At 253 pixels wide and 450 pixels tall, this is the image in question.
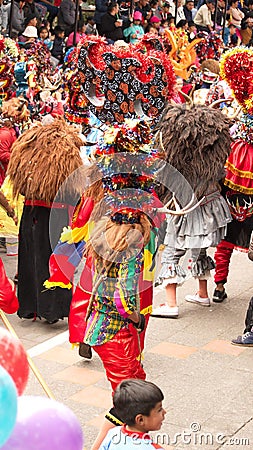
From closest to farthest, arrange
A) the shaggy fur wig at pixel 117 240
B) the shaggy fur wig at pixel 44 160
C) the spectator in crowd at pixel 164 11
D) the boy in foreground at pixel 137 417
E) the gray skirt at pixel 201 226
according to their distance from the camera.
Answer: the boy in foreground at pixel 137 417
the shaggy fur wig at pixel 117 240
the shaggy fur wig at pixel 44 160
the gray skirt at pixel 201 226
the spectator in crowd at pixel 164 11

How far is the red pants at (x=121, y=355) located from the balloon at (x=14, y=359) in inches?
91.7

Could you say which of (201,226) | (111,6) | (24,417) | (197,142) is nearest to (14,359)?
(24,417)

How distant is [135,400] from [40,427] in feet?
4.46

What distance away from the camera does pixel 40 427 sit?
7.04ft

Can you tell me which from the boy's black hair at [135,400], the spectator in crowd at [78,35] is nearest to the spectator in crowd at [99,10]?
the spectator in crowd at [78,35]

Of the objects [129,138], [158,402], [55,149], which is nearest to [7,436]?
[158,402]

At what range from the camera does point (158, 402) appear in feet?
11.4

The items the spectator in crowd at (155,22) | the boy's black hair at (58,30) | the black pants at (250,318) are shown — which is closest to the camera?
the black pants at (250,318)

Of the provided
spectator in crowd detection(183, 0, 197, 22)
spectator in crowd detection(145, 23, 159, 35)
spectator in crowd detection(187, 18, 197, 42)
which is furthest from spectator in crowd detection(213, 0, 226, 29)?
spectator in crowd detection(145, 23, 159, 35)

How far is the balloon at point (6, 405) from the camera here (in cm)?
202

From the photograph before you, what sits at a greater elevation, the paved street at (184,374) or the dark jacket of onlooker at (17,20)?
the dark jacket of onlooker at (17,20)

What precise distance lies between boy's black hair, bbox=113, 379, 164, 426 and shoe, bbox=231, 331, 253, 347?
298 cm

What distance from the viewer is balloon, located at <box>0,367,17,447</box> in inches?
79.7

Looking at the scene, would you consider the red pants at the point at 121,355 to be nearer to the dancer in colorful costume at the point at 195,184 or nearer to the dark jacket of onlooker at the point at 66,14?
the dancer in colorful costume at the point at 195,184
